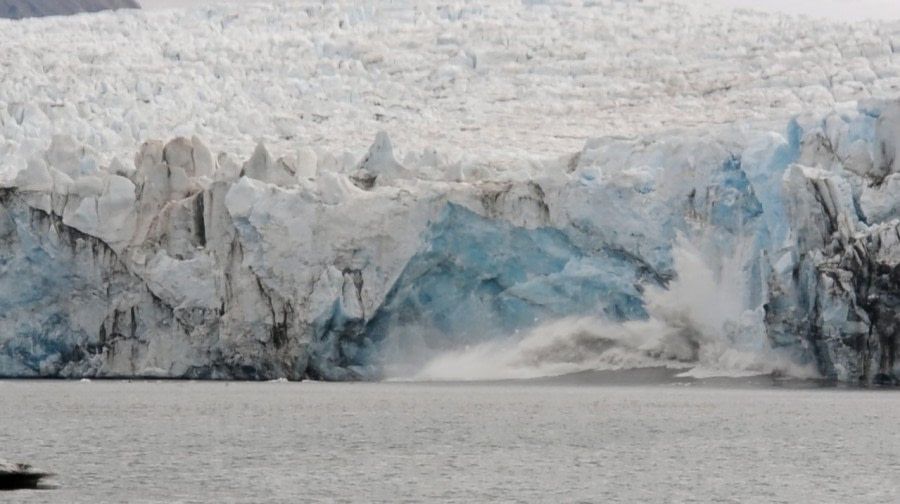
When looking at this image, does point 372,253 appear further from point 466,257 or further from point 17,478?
point 17,478

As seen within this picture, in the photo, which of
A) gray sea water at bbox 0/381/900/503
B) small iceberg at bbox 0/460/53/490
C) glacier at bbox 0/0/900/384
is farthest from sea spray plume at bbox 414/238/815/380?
small iceberg at bbox 0/460/53/490

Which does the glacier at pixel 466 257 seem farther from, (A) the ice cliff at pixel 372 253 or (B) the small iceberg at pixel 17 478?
(B) the small iceberg at pixel 17 478

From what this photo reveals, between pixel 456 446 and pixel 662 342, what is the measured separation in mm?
15126

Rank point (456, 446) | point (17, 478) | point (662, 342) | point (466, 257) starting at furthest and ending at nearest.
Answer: point (466, 257) → point (662, 342) → point (456, 446) → point (17, 478)

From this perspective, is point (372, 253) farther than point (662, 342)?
Yes

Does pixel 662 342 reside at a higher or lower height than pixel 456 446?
higher

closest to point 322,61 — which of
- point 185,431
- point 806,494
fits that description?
point 185,431

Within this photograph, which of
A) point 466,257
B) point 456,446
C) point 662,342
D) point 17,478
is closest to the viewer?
point 17,478

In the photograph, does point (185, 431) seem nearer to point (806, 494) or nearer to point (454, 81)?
point (806, 494)

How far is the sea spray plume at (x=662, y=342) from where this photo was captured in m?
42.6

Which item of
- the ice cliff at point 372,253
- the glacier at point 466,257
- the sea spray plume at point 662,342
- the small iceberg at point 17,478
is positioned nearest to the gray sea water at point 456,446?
the small iceberg at point 17,478

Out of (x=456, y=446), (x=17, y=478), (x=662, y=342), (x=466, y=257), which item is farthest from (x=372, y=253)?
(x=17, y=478)

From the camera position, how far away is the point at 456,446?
98.6 ft

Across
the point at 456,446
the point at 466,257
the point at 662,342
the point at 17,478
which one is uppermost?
the point at 466,257
